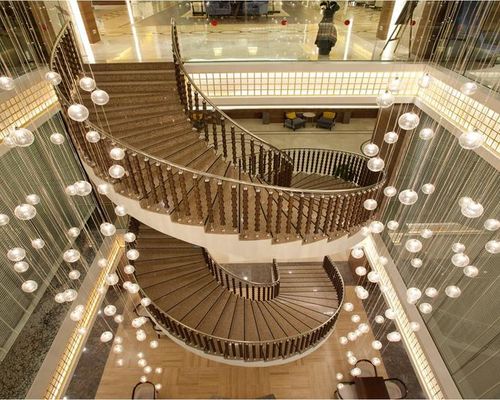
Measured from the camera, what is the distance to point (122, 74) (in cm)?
504

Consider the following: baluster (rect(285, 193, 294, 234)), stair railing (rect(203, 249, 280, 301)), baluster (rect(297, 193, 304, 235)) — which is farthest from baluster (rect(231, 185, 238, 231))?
stair railing (rect(203, 249, 280, 301))

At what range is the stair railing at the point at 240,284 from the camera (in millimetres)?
5922

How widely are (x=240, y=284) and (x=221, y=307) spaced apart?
1.80ft

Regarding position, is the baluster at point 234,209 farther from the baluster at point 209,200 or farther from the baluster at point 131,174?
the baluster at point 131,174

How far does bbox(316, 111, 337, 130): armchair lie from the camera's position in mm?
10875

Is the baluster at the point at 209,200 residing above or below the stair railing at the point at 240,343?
above

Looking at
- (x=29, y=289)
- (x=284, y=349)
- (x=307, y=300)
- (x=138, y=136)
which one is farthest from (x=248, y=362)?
(x=138, y=136)

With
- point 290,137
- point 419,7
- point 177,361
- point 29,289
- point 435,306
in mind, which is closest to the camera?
point 29,289

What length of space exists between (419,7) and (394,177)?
119 inches

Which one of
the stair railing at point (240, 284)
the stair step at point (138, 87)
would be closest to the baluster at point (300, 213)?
the stair railing at point (240, 284)

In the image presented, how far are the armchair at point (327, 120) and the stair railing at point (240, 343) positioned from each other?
7.09 m

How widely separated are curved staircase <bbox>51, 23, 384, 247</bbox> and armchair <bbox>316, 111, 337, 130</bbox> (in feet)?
19.0

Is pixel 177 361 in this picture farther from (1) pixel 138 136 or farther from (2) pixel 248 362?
(1) pixel 138 136

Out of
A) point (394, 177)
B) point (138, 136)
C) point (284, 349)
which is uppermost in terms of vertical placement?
point (138, 136)
